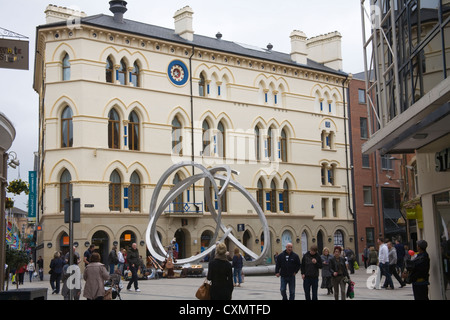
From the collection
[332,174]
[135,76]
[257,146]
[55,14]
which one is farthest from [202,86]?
[332,174]

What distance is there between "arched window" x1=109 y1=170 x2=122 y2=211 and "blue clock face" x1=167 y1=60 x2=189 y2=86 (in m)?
7.97

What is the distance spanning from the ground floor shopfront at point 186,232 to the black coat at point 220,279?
23.1 metres

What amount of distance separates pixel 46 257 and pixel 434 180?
2821 cm

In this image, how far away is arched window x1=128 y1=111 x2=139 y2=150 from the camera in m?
43.2

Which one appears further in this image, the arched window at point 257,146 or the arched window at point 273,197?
the arched window at point 273,197

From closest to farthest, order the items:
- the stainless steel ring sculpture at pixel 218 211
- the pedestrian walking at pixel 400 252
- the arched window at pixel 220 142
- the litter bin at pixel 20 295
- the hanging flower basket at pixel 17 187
Answer: the litter bin at pixel 20 295, the hanging flower basket at pixel 17 187, the pedestrian walking at pixel 400 252, the stainless steel ring sculpture at pixel 218 211, the arched window at pixel 220 142

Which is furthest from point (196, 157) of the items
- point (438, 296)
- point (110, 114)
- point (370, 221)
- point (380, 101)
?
point (438, 296)

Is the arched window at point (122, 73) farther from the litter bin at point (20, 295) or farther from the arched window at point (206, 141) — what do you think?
the litter bin at point (20, 295)

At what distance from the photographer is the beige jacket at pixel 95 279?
14.9 meters

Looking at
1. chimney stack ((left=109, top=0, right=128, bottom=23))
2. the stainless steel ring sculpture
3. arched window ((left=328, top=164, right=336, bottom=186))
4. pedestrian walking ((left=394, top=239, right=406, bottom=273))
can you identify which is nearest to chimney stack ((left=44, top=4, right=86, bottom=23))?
chimney stack ((left=109, top=0, right=128, bottom=23))

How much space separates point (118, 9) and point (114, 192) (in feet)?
43.8

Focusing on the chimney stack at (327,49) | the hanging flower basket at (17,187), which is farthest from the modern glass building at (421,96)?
the chimney stack at (327,49)
